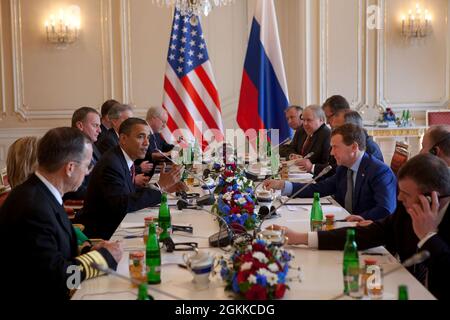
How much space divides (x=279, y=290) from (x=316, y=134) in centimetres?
422

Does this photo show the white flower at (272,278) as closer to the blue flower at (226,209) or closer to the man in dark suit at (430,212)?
the man in dark suit at (430,212)

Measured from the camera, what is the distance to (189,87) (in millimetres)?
7211

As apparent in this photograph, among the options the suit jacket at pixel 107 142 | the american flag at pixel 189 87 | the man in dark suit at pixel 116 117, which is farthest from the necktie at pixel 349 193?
the american flag at pixel 189 87

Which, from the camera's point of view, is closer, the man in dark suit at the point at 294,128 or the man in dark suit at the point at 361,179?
the man in dark suit at the point at 361,179

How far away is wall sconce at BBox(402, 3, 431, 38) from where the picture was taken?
853 cm

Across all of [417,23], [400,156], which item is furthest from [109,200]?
[417,23]

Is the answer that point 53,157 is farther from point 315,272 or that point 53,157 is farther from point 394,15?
point 394,15

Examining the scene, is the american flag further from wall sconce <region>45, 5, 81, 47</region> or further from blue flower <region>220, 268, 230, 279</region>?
blue flower <region>220, 268, 230, 279</region>

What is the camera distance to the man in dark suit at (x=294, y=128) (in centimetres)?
705

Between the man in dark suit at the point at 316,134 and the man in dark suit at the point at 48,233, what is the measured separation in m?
3.70

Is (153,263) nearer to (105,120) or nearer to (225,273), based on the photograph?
(225,273)

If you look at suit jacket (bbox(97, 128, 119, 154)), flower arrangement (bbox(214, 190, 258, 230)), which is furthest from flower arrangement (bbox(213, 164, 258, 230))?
suit jacket (bbox(97, 128, 119, 154))
